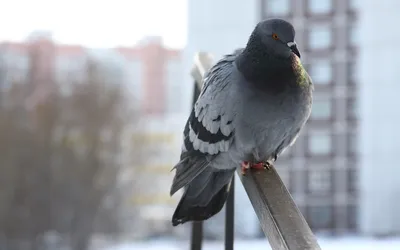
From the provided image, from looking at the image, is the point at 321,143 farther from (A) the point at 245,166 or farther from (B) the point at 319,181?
(A) the point at 245,166

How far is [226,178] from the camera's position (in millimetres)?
1618

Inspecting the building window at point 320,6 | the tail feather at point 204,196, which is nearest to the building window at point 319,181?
the building window at point 320,6

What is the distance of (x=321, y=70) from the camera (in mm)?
18453

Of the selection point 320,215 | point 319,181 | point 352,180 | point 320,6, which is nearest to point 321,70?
point 320,6

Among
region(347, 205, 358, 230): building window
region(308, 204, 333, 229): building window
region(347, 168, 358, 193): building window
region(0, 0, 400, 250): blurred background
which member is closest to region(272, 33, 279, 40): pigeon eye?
region(0, 0, 400, 250): blurred background

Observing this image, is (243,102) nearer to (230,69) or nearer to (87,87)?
(230,69)

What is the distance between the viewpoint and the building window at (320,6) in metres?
18.7

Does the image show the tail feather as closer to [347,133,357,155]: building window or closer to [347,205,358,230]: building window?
[347,133,357,155]: building window

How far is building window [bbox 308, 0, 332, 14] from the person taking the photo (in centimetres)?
1867

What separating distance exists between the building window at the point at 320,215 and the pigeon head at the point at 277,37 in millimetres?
17752

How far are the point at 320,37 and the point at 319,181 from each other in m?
3.73

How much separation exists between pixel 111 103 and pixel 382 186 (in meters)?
7.92

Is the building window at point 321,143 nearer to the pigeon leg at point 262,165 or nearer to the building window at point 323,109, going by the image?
the building window at point 323,109

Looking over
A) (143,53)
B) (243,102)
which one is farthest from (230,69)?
(143,53)
